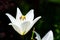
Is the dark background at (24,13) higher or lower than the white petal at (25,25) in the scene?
lower

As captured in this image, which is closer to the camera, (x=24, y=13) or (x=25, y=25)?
(x=25, y=25)

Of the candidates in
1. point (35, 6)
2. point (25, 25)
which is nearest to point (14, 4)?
point (35, 6)

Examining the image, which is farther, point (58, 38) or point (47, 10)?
point (47, 10)

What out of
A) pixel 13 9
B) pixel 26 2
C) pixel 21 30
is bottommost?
pixel 26 2

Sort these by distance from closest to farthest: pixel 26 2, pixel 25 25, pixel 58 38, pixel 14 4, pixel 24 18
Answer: pixel 25 25, pixel 24 18, pixel 58 38, pixel 14 4, pixel 26 2

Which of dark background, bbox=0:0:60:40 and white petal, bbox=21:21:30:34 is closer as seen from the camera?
white petal, bbox=21:21:30:34

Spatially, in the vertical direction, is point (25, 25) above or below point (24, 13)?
above

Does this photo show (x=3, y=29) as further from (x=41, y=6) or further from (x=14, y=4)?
(x=41, y=6)

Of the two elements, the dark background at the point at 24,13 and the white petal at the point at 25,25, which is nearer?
the white petal at the point at 25,25

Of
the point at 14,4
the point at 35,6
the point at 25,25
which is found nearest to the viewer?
the point at 25,25

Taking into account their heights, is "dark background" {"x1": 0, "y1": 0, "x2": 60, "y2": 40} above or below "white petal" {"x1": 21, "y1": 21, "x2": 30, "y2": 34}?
below

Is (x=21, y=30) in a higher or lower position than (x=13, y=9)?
higher
